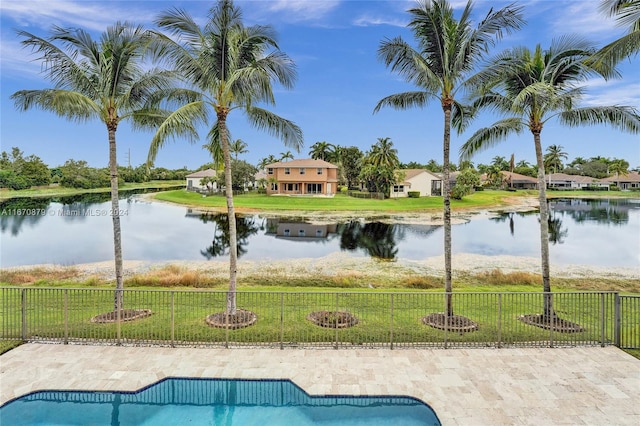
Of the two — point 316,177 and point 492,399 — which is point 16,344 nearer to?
point 492,399

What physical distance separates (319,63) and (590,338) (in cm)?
3448

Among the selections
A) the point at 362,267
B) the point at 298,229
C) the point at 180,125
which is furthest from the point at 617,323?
the point at 298,229

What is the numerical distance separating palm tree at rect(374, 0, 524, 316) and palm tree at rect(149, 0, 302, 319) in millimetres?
3338

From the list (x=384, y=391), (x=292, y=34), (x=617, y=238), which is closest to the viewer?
(x=384, y=391)

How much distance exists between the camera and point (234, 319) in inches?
400

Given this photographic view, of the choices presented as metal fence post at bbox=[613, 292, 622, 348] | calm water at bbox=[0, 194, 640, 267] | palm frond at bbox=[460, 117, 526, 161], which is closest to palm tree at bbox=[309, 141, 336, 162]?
calm water at bbox=[0, 194, 640, 267]

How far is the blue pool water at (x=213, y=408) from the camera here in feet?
20.3

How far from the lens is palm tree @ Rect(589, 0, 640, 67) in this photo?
855cm

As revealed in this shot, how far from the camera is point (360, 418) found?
20.5ft

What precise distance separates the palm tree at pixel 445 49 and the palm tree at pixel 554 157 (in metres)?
86.3

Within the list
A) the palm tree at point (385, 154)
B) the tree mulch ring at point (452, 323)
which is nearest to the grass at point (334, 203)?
the palm tree at point (385, 154)

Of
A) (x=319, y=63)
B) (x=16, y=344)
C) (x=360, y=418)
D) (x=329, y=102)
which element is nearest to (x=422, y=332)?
(x=360, y=418)

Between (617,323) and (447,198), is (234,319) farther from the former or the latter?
(617,323)

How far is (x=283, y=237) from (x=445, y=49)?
22329mm
